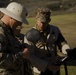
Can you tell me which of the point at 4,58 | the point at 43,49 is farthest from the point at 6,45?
the point at 43,49

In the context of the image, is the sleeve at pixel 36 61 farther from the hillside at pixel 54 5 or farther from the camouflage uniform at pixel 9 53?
the hillside at pixel 54 5

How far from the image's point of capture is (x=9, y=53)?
3898mm

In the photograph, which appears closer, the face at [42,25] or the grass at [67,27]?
the face at [42,25]

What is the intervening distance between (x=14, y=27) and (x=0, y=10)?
25 cm

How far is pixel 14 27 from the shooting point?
3.88 m

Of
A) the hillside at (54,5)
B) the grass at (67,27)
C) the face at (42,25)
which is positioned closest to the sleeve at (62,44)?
the face at (42,25)

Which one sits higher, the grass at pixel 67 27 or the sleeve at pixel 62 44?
the sleeve at pixel 62 44

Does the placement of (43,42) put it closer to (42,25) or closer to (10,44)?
(42,25)

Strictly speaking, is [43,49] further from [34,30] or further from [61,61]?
[61,61]

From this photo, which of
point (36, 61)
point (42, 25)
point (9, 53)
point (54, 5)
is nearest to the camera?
point (9, 53)

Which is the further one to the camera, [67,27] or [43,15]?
[67,27]

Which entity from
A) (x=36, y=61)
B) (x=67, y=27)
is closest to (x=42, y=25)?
(x=36, y=61)

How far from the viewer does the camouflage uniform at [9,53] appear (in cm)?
383

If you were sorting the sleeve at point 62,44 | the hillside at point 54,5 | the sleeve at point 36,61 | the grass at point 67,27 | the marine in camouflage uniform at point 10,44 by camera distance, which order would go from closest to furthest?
1. the marine in camouflage uniform at point 10,44
2. the sleeve at point 36,61
3. the sleeve at point 62,44
4. the grass at point 67,27
5. the hillside at point 54,5
